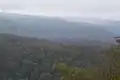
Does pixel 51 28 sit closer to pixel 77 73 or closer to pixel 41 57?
pixel 41 57

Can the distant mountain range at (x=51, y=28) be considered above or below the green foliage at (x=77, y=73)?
above

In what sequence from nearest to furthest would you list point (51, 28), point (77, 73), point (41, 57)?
1. point (77, 73)
2. point (41, 57)
3. point (51, 28)

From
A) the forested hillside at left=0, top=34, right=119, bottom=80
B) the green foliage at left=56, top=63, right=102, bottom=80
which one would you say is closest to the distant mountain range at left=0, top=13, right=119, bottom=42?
the forested hillside at left=0, top=34, right=119, bottom=80

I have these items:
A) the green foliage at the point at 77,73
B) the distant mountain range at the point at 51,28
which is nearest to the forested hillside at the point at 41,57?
the green foliage at the point at 77,73

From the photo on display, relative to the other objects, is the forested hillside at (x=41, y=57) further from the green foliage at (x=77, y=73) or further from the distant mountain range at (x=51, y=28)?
the distant mountain range at (x=51, y=28)

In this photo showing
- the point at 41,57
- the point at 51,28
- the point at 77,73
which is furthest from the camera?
the point at 51,28

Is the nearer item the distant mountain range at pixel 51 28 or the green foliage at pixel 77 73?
the green foliage at pixel 77 73

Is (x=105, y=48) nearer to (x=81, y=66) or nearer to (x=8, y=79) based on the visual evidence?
(x=81, y=66)

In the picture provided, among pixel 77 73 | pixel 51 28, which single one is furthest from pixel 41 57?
pixel 77 73

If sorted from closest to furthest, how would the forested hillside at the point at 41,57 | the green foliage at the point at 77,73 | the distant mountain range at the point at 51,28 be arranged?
the green foliage at the point at 77,73 < the forested hillside at the point at 41,57 < the distant mountain range at the point at 51,28

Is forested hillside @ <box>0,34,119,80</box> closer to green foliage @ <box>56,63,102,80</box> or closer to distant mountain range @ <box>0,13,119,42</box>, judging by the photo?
green foliage @ <box>56,63,102,80</box>
